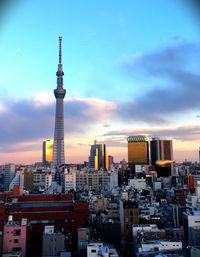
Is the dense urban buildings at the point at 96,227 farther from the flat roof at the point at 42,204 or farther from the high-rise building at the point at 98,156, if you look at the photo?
the high-rise building at the point at 98,156

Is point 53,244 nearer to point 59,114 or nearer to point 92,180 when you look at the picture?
point 92,180

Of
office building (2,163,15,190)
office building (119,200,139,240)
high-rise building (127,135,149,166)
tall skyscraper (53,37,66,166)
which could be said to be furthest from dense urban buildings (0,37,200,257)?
high-rise building (127,135,149,166)

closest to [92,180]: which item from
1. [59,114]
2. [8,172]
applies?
[8,172]

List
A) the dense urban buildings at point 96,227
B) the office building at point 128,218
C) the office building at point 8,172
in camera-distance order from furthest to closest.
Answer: the office building at point 8,172 < the office building at point 128,218 < the dense urban buildings at point 96,227

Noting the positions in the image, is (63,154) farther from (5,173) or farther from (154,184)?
(154,184)

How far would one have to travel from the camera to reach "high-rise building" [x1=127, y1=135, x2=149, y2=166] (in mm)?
24797

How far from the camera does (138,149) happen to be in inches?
985

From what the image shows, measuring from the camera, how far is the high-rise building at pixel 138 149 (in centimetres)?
2480

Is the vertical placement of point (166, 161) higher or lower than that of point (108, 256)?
higher

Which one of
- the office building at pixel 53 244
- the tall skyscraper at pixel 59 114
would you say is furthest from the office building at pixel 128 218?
the tall skyscraper at pixel 59 114

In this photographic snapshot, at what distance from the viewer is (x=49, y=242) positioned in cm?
480

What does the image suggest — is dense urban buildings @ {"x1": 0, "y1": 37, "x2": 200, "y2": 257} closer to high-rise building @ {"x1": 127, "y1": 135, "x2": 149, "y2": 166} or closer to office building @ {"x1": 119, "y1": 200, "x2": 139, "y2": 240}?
office building @ {"x1": 119, "y1": 200, "x2": 139, "y2": 240}

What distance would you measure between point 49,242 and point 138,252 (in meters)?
1.23

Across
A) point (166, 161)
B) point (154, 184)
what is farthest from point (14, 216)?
point (166, 161)
